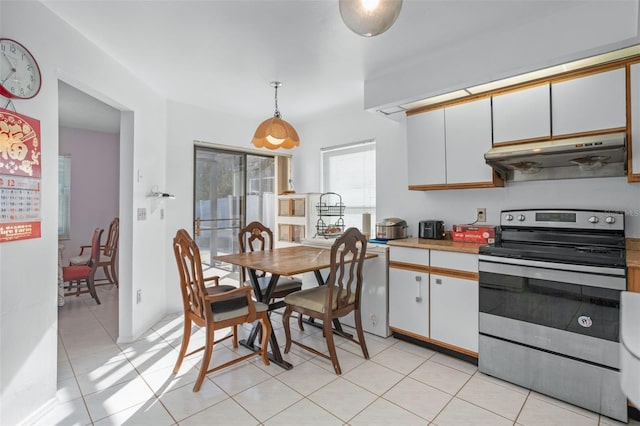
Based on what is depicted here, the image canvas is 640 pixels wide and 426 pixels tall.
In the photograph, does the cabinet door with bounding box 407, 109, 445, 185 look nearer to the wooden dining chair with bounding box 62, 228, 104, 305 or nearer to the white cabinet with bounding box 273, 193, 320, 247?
the white cabinet with bounding box 273, 193, 320, 247

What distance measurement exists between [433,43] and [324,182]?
2387 mm

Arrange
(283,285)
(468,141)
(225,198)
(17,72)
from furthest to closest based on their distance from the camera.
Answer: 1. (225,198)
2. (283,285)
3. (468,141)
4. (17,72)

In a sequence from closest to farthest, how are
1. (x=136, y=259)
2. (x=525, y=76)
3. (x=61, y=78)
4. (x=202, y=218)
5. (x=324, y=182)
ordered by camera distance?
(x=61, y=78) → (x=525, y=76) → (x=136, y=259) → (x=202, y=218) → (x=324, y=182)

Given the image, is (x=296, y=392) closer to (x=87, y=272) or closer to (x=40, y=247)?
(x=40, y=247)

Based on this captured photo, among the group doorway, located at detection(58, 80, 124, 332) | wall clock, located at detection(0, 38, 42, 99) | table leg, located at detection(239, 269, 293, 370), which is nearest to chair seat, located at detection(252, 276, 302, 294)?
table leg, located at detection(239, 269, 293, 370)

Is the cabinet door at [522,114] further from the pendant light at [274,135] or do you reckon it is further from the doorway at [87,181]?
the doorway at [87,181]

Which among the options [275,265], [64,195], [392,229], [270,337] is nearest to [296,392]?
[270,337]

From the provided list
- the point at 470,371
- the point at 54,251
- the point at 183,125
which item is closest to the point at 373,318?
the point at 470,371

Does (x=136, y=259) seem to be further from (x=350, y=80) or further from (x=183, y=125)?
(x=350, y=80)

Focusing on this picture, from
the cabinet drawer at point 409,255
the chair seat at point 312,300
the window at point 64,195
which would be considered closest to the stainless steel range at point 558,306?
the cabinet drawer at point 409,255

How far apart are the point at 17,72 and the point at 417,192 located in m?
3.16

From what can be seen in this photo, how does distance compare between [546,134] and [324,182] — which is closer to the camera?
[546,134]

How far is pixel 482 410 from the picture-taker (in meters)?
1.96

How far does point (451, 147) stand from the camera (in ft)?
9.51
